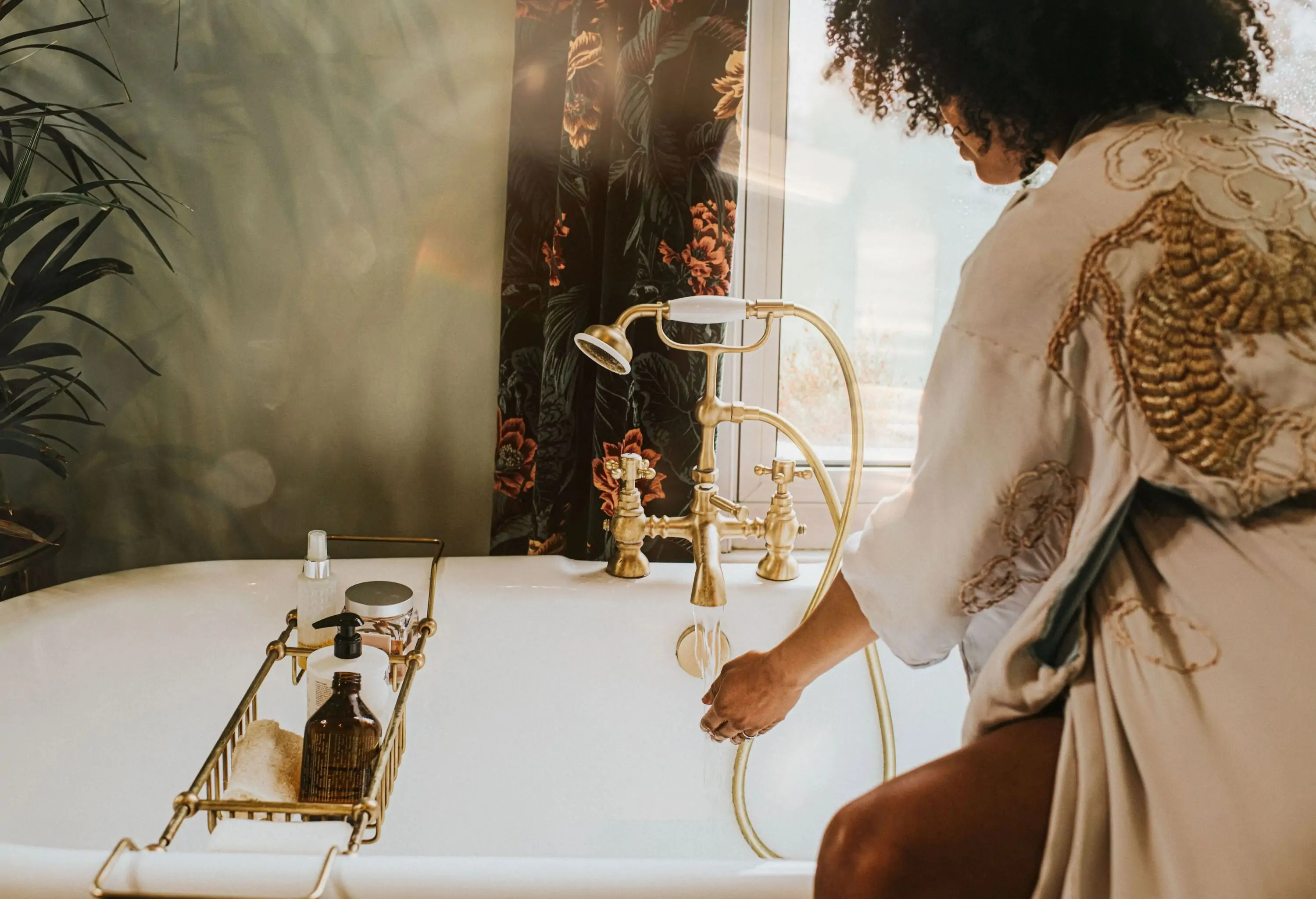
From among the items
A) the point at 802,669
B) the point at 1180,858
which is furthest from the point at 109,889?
the point at 1180,858

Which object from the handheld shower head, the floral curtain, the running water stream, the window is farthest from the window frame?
the handheld shower head

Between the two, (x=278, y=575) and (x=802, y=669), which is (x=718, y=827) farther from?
(x=278, y=575)

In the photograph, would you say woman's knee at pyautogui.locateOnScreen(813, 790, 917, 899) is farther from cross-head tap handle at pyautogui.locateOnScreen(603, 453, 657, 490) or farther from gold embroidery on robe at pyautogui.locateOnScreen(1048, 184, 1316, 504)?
cross-head tap handle at pyautogui.locateOnScreen(603, 453, 657, 490)

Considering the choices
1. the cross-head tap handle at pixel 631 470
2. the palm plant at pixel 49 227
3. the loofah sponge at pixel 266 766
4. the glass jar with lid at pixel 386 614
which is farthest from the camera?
the cross-head tap handle at pixel 631 470

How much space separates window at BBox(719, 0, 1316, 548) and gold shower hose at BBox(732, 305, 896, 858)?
15.2 inches

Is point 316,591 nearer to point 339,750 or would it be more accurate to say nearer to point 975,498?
point 339,750

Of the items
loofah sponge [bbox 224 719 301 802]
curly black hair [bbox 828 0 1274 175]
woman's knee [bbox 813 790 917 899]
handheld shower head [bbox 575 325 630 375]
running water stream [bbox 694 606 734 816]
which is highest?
curly black hair [bbox 828 0 1274 175]

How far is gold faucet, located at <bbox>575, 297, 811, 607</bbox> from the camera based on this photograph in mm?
1132

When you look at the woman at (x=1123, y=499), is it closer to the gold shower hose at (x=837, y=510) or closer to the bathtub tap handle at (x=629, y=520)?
the gold shower hose at (x=837, y=510)

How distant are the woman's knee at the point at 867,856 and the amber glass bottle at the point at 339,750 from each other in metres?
0.41

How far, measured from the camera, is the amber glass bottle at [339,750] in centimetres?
84

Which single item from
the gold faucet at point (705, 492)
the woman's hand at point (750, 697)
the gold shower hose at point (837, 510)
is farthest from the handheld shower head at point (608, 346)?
the woman's hand at point (750, 697)

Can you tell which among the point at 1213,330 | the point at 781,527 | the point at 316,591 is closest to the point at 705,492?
the point at 781,527

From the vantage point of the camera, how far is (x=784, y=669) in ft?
2.86
